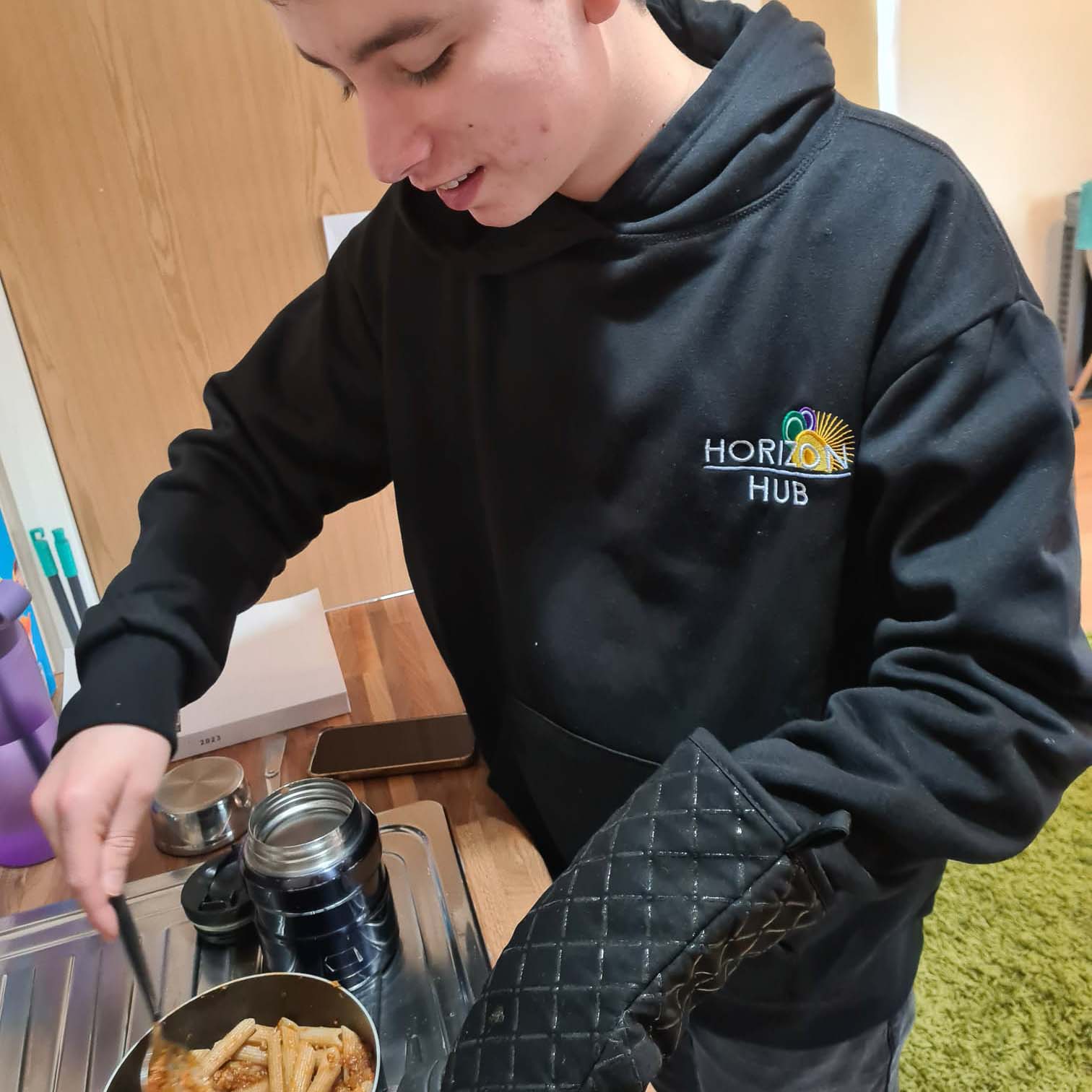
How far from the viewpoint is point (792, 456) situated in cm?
53

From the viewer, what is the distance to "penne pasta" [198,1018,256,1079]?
528mm

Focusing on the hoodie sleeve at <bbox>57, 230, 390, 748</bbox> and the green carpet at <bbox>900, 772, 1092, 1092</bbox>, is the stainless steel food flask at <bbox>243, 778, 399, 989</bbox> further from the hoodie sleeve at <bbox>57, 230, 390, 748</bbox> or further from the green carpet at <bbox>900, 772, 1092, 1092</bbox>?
the green carpet at <bbox>900, 772, 1092, 1092</bbox>

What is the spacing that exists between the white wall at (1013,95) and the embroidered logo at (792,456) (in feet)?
7.86

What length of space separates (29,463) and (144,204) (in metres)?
0.40

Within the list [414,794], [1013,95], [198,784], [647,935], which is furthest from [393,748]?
[1013,95]

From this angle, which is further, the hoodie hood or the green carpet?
the green carpet

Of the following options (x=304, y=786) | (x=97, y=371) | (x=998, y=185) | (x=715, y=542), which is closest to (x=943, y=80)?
(x=998, y=185)

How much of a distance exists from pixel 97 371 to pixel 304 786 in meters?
0.93

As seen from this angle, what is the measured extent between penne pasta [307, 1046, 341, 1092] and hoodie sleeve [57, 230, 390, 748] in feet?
0.83

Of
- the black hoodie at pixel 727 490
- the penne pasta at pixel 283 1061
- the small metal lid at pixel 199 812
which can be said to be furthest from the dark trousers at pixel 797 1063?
the small metal lid at pixel 199 812

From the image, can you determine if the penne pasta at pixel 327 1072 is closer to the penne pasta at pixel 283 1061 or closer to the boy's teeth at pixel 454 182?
the penne pasta at pixel 283 1061

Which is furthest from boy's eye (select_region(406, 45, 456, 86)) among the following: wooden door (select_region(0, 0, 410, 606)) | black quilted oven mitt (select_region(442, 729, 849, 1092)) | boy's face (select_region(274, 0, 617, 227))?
wooden door (select_region(0, 0, 410, 606))

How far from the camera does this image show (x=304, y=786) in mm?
615

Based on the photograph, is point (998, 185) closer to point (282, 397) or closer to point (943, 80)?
point (943, 80)
